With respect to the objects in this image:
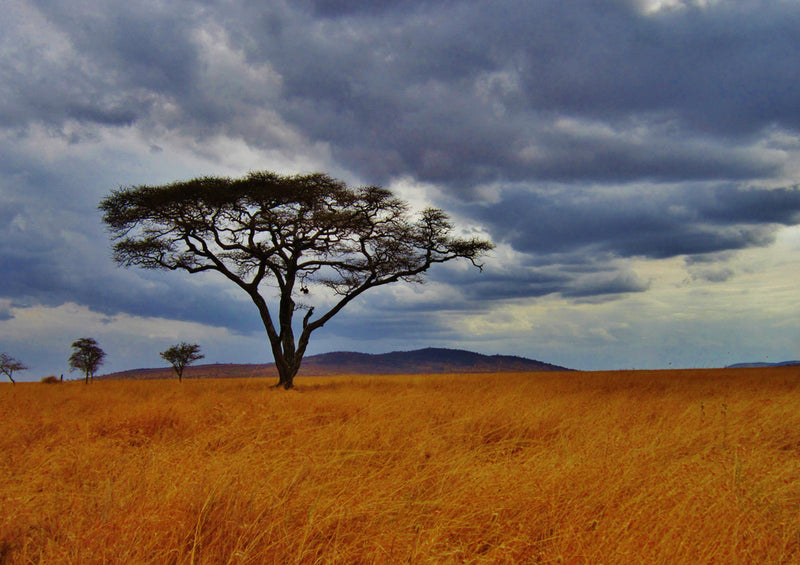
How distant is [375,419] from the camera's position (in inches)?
314

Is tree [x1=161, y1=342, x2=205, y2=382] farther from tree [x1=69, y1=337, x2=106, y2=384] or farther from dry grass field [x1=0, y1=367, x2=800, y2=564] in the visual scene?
dry grass field [x1=0, y1=367, x2=800, y2=564]

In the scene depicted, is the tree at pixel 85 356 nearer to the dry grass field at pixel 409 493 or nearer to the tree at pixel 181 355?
the tree at pixel 181 355

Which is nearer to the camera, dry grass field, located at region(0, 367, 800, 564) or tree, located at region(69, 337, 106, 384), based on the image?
dry grass field, located at region(0, 367, 800, 564)

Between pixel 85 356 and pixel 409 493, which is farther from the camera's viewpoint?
pixel 85 356

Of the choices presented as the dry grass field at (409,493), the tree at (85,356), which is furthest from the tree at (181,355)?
the dry grass field at (409,493)

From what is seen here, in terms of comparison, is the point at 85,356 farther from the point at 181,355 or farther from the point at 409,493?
the point at 409,493

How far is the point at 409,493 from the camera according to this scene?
13.5 ft

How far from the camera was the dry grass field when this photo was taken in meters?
3.16

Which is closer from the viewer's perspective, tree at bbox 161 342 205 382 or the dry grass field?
the dry grass field

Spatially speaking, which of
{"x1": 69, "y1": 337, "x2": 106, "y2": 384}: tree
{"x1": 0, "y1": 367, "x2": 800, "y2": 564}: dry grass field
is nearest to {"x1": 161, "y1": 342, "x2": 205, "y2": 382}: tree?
{"x1": 69, "y1": 337, "x2": 106, "y2": 384}: tree

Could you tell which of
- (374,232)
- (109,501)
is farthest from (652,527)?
(374,232)

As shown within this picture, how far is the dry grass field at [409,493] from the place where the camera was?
10.4ft

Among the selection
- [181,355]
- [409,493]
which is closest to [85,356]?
[181,355]

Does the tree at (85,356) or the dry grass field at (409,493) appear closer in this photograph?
the dry grass field at (409,493)
